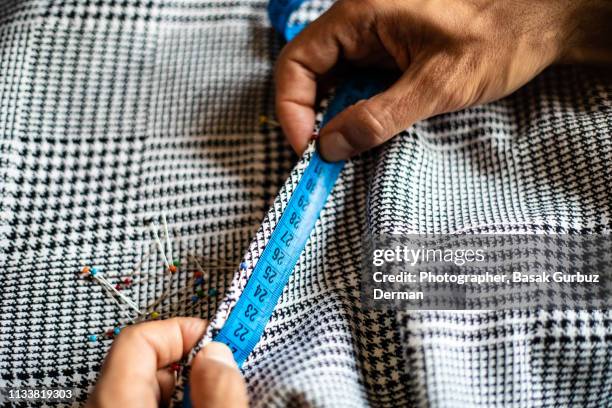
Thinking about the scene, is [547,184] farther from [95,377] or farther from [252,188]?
[95,377]

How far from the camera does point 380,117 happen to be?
980mm

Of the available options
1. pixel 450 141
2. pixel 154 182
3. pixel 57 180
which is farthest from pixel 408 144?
pixel 57 180

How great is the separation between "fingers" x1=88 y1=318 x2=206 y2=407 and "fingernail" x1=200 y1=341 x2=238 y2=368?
1.8 inches

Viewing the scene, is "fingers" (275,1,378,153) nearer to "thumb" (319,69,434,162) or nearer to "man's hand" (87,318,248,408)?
"thumb" (319,69,434,162)

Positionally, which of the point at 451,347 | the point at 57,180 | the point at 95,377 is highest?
the point at 57,180

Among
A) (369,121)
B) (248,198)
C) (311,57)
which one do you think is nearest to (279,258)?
(248,198)

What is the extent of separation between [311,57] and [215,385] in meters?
0.66

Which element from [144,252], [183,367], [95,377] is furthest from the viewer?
[144,252]

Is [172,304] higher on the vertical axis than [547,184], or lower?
lower

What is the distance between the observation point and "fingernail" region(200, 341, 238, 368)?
81 cm

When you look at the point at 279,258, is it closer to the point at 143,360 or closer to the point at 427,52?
the point at 143,360

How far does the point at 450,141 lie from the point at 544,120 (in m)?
0.18

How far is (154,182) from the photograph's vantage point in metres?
1.10

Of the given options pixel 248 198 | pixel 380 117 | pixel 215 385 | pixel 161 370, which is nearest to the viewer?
pixel 215 385
